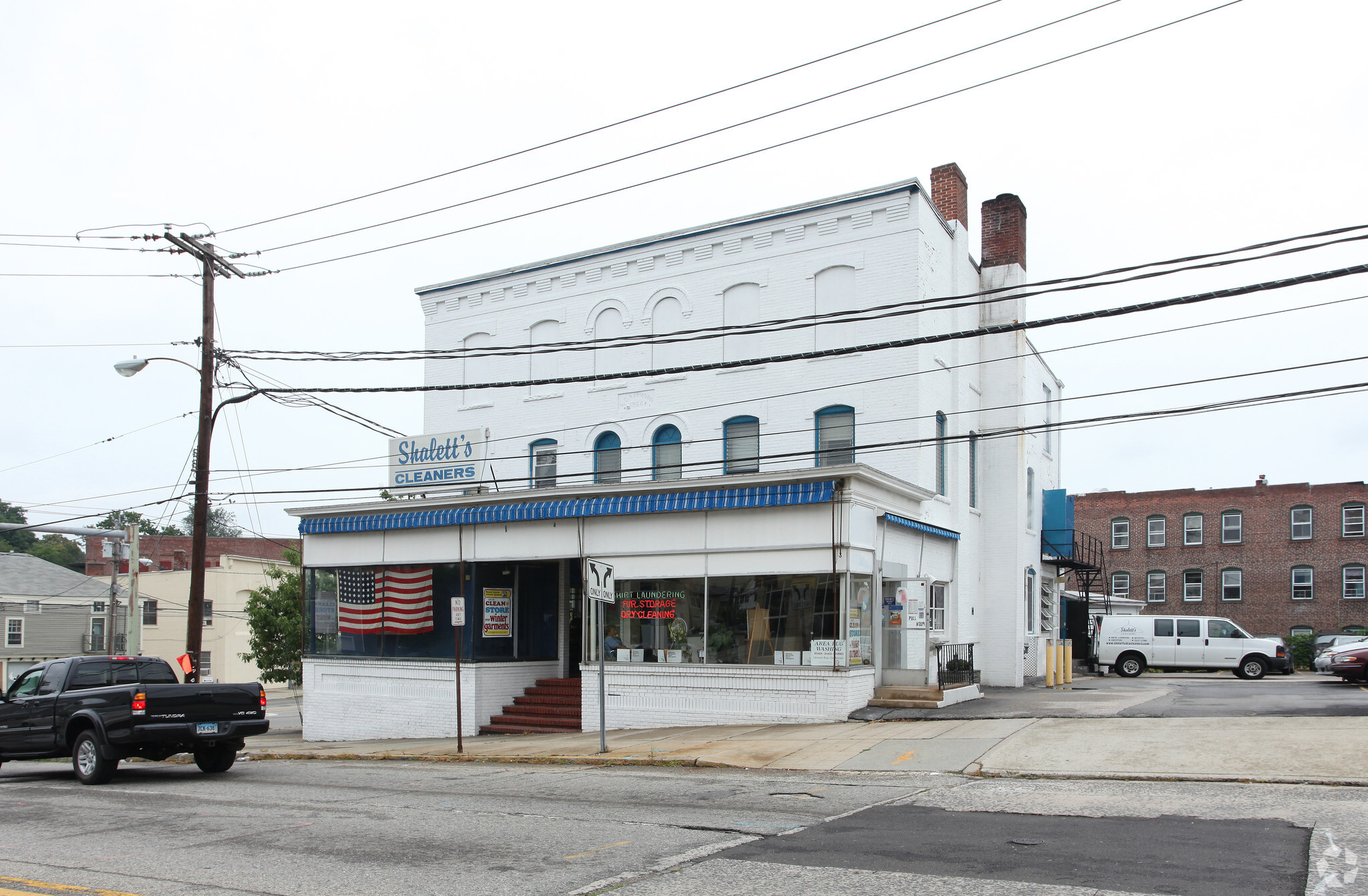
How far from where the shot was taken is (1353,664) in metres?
23.6

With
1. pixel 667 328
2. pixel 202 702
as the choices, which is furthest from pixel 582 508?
pixel 202 702

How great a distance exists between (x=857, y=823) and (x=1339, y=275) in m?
8.39

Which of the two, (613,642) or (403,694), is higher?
(613,642)

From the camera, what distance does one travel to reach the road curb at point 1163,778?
441 inches

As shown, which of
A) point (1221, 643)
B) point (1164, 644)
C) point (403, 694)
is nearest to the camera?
point (403, 694)

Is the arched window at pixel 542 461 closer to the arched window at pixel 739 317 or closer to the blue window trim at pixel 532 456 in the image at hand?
the blue window trim at pixel 532 456

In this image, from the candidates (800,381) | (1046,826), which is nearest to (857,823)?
(1046,826)

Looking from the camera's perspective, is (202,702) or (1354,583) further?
(1354,583)

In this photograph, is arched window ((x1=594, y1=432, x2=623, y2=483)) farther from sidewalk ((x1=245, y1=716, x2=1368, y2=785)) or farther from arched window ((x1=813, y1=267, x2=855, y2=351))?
sidewalk ((x1=245, y1=716, x2=1368, y2=785))

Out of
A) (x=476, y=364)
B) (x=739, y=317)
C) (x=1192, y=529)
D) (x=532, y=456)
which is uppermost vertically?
(x=739, y=317)

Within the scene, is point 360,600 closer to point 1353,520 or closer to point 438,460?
point 438,460

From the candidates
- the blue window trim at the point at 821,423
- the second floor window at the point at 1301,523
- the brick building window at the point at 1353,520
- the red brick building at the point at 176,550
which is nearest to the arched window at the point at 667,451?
the blue window trim at the point at 821,423

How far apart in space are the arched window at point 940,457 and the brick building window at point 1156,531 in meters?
35.0

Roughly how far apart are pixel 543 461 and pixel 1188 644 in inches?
728
